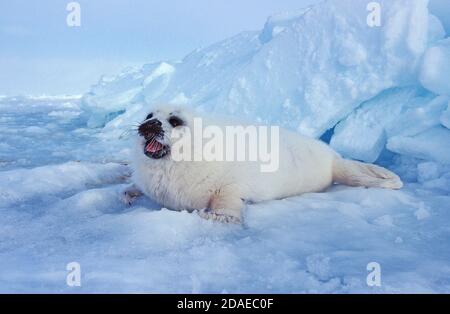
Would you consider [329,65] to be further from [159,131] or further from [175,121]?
[159,131]

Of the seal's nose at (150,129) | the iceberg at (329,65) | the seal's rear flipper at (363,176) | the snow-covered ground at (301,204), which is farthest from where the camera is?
the iceberg at (329,65)

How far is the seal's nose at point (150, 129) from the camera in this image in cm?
287

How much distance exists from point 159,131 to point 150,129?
6cm

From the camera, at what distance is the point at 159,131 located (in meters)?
2.88

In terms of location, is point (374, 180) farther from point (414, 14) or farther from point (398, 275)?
point (414, 14)

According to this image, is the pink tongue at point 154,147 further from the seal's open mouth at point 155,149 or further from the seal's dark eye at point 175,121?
the seal's dark eye at point 175,121

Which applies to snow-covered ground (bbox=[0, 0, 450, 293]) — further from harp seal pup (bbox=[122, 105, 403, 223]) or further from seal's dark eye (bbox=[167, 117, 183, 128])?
seal's dark eye (bbox=[167, 117, 183, 128])

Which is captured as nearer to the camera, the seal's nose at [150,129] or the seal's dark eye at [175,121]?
the seal's nose at [150,129]

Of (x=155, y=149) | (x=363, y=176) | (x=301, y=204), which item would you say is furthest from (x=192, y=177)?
(x=363, y=176)

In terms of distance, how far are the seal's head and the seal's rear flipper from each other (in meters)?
1.43

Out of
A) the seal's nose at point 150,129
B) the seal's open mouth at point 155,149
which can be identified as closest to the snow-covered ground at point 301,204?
the seal's open mouth at point 155,149

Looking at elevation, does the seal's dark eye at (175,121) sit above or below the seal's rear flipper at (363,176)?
above

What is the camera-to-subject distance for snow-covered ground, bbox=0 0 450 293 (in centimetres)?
182
